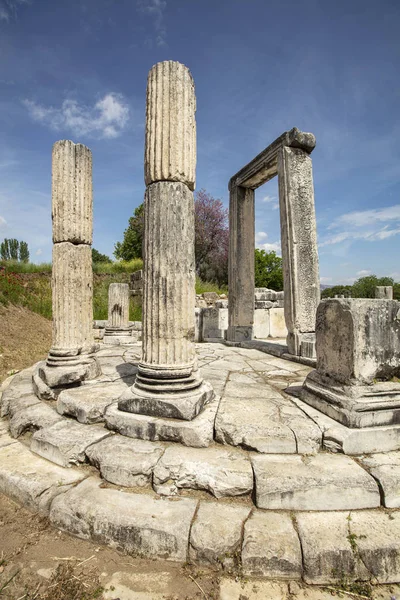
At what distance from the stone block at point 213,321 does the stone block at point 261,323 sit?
93 centimetres

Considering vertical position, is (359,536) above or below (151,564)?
above

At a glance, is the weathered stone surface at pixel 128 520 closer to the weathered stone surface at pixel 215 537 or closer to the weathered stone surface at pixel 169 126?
the weathered stone surface at pixel 215 537

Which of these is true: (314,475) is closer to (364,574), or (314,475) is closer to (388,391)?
(364,574)

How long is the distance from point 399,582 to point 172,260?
269 centimetres

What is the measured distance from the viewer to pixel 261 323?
29.1ft

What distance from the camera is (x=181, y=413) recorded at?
8.75 feet

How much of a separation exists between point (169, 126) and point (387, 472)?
3.39 meters

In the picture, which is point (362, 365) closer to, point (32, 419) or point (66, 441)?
point (66, 441)

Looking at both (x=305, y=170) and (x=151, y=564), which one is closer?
(x=151, y=564)

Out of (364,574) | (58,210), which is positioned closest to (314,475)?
(364,574)

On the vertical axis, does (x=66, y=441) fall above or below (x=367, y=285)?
below

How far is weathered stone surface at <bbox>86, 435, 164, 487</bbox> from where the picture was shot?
7.45 feet

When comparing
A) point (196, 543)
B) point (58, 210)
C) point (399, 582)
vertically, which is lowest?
point (399, 582)

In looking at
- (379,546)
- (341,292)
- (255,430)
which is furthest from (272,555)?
(341,292)
